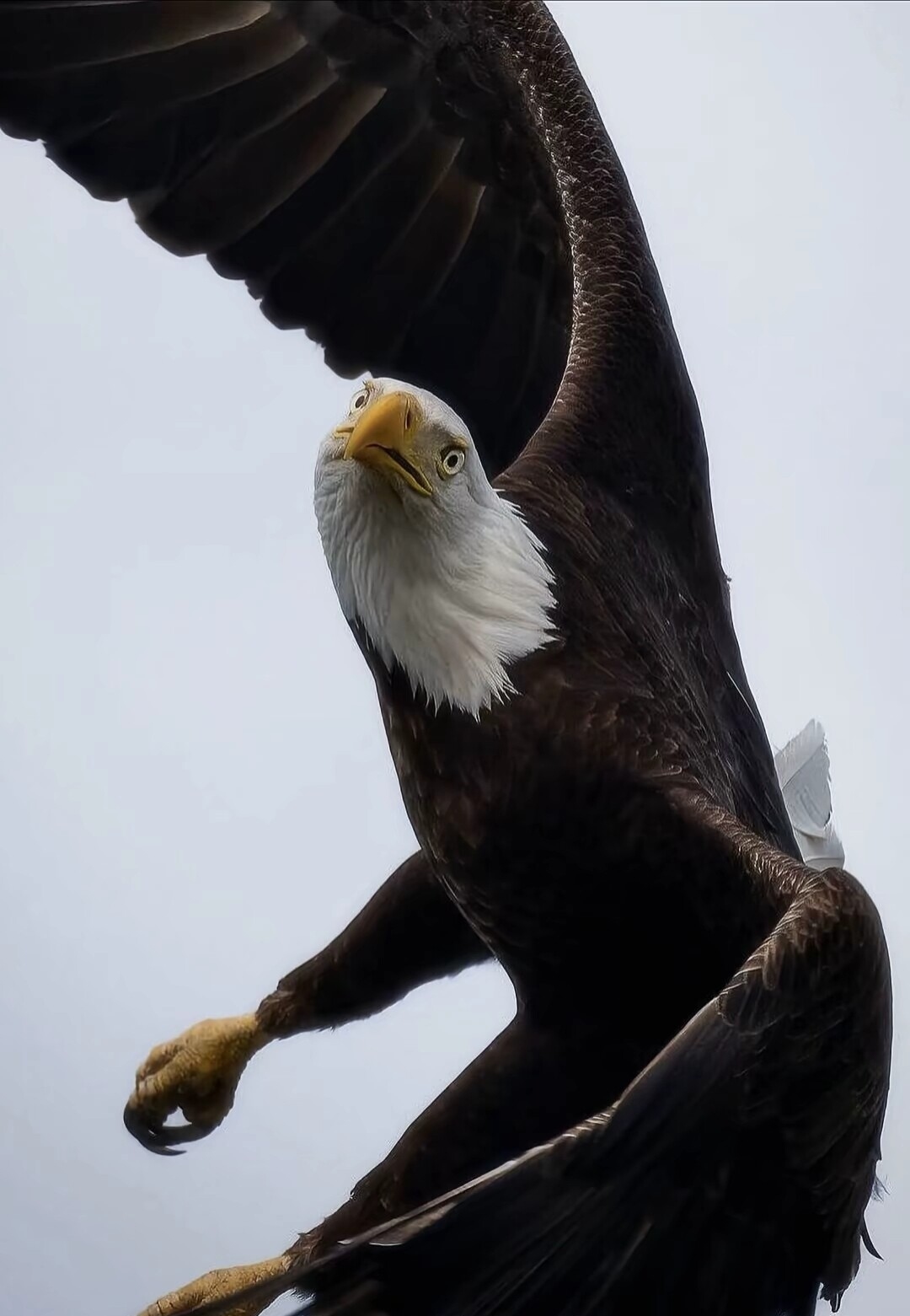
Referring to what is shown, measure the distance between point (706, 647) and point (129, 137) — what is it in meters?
1.03

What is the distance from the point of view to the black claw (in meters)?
2.95

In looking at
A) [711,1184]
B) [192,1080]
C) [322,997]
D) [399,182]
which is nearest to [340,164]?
[399,182]

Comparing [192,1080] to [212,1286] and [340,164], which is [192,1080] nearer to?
[212,1286]

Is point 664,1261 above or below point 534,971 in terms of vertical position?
below

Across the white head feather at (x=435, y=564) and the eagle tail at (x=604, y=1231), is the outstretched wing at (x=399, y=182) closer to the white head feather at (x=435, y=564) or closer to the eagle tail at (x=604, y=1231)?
the white head feather at (x=435, y=564)

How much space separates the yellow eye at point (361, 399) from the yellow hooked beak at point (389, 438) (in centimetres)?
4

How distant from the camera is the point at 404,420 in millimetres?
2041

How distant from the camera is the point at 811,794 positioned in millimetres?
A: 3082

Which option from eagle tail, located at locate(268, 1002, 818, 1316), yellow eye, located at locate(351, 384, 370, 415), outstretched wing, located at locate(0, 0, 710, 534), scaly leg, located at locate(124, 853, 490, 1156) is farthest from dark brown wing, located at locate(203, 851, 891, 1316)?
outstretched wing, located at locate(0, 0, 710, 534)

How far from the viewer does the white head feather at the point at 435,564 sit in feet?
6.89

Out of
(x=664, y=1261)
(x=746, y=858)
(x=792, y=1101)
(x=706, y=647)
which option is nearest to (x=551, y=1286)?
(x=664, y=1261)

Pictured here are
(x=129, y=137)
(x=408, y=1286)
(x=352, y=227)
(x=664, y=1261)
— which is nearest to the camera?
(x=408, y=1286)

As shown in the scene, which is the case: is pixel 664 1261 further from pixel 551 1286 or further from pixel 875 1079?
pixel 875 1079

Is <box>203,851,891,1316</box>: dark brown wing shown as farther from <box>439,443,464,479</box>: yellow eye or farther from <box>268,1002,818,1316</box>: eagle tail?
<box>439,443,464,479</box>: yellow eye
